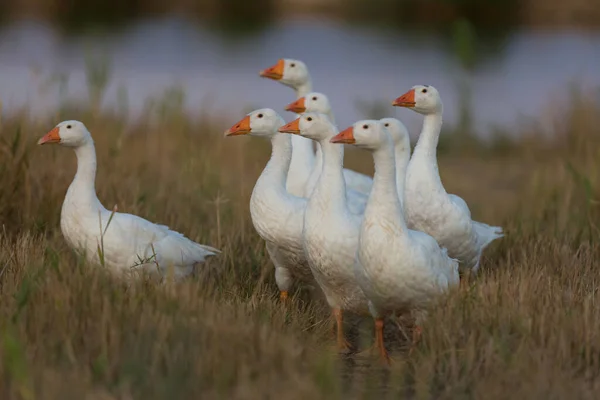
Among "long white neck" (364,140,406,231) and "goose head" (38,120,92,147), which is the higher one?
"goose head" (38,120,92,147)

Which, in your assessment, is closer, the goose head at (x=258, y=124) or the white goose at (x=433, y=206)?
the white goose at (x=433, y=206)

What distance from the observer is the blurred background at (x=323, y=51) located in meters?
12.8

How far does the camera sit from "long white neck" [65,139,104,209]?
19.4ft

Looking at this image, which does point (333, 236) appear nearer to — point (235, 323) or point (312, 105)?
point (235, 323)

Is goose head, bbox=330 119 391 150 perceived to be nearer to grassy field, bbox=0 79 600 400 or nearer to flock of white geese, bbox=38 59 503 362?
flock of white geese, bbox=38 59 503 362

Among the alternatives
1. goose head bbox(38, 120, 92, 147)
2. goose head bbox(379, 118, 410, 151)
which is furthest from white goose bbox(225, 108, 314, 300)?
goose head bbox(38, 120, 92, 147)

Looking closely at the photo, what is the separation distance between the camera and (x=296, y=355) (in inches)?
177

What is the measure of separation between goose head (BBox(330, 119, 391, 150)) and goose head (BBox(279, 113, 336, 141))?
58 cm

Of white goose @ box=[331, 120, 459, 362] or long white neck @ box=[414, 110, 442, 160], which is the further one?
long white neck @ box=[414, 110, 442, 160]

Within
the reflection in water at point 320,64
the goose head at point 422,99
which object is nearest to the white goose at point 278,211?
the goose head at point 422,99

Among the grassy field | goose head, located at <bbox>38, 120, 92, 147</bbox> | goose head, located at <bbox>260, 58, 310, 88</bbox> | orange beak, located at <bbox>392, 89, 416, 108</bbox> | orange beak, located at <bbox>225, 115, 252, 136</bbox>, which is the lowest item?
the grassy field

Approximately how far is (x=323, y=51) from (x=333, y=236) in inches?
559

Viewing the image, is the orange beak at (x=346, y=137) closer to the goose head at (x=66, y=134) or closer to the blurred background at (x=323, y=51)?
the goose head at (x=66, y=134)

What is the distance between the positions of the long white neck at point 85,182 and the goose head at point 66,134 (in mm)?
75
